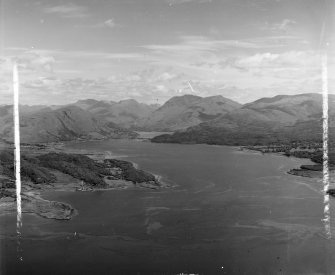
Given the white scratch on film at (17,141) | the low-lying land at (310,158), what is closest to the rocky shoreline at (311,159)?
the low-lying land at (310,158)

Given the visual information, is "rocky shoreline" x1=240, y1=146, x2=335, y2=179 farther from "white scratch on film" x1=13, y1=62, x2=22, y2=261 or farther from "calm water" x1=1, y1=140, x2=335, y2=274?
"white scratch on film" x1=13, y1=62, x2=22, y2=261

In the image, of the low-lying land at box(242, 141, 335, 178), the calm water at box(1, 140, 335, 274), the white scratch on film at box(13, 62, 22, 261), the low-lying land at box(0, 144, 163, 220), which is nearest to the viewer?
the white scratch on film at box(13, 62, 22, 261)

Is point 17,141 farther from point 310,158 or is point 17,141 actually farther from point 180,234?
point 310,158

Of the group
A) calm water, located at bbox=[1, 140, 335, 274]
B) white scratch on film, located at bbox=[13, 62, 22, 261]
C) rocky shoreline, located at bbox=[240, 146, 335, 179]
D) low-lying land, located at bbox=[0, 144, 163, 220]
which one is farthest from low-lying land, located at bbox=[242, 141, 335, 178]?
white scratch on film, located at bbox=[13, 62, 22, 261]

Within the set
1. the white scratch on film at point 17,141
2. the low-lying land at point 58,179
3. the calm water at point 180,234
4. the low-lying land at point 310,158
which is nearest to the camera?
the white scratch on film at point 17,141

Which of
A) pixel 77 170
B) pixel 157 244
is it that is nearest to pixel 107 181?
pixel 77 170

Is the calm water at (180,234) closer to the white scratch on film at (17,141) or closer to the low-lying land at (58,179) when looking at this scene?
the white scratch on film at (17,141)
